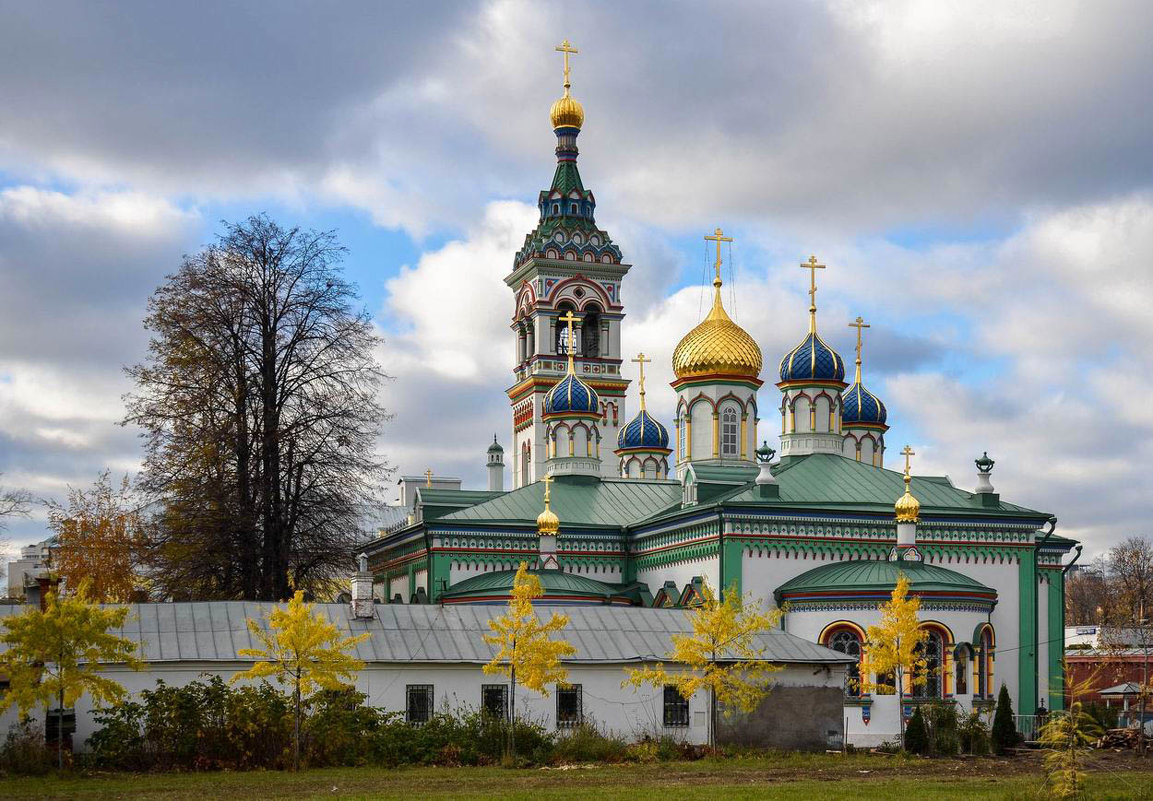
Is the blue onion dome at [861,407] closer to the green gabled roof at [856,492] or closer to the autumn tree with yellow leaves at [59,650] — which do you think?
the green gabled roof at [856,492]

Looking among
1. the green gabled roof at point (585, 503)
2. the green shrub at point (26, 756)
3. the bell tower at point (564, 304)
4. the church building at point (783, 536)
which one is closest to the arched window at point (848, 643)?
the church building at point (783, 536)

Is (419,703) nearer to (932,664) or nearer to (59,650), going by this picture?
(59,650)

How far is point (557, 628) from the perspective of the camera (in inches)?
1152

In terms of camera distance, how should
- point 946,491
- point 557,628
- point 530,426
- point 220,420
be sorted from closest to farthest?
point 557,628, point 220,420, point 946,491, point 530,426

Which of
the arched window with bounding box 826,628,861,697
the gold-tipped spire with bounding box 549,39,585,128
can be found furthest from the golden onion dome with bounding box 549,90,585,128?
the arched window with bounding box 826,628,861,697

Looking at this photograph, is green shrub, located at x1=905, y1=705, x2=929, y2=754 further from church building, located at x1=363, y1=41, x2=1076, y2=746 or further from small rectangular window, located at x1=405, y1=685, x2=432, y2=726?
small rectangular window, located at x1=405, y1=685, x2=432, y2=726

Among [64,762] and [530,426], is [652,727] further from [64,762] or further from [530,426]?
[530,426]

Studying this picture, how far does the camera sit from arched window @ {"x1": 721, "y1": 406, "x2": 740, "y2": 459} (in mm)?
48188

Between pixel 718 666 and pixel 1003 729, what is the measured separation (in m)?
6.64

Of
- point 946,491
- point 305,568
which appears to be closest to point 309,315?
point 305,568

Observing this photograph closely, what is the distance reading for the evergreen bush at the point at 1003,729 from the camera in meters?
→ 32.6

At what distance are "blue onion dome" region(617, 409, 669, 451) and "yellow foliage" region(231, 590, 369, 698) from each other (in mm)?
28357

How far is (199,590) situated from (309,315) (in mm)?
6379

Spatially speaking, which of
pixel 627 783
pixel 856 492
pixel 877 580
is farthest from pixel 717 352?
pixel 627 783
